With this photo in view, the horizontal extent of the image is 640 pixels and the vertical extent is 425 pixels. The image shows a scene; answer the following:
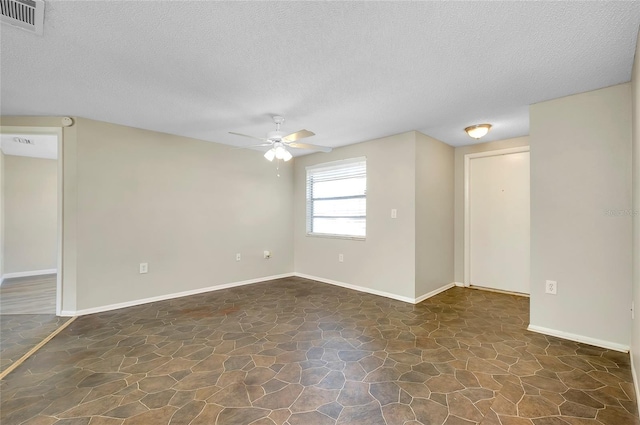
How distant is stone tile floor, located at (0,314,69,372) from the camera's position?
2451mm

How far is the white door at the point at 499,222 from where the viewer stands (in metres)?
4.20

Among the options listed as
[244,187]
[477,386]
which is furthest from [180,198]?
[477,386]

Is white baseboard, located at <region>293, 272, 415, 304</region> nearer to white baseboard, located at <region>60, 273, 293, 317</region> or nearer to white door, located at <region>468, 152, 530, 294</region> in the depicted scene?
white baseboard, located at <region>60, 273, 293, 317</region>

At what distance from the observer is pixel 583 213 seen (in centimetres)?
264

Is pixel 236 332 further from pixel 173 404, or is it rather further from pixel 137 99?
pixel 137 99

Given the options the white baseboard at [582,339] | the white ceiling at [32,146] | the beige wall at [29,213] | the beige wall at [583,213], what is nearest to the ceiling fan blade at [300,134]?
the beige wall at [583,213]

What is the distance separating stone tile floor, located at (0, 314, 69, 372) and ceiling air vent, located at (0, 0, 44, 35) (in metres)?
2.54

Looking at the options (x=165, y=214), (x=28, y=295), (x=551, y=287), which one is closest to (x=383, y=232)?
(x=551, y=287)

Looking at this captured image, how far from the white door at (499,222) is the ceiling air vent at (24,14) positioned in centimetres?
520

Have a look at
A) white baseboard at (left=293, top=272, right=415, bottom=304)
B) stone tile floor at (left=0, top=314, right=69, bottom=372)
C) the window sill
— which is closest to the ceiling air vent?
stone tile floor at (left=0, top=314, right=69, bottom=372)

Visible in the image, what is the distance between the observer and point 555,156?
9.17 ft

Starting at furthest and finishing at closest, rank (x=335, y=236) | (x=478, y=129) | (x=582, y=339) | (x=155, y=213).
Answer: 1. (x=335, y=236)
2. (x=155, y=213)
3. (x=478, y=129)
4. (x=582, y=339)

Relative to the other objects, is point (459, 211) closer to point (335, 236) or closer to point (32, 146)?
point (335, 236)

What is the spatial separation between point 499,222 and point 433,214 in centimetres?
112
